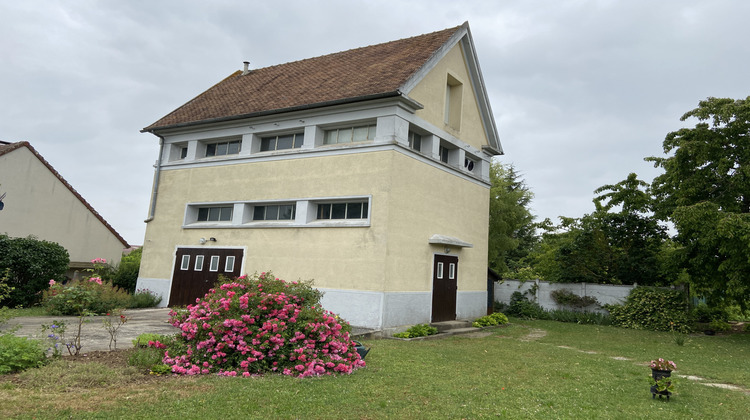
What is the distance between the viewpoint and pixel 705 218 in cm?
1555

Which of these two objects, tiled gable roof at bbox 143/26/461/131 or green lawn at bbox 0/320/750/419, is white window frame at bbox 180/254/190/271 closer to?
tiled gable roof at bbox 143/26/461/131

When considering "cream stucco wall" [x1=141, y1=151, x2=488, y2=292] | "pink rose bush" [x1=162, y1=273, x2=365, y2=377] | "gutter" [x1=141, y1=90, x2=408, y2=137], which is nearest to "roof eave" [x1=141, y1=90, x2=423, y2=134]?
"gutter" [x1=141, y1=90, x2=408, y2=137]

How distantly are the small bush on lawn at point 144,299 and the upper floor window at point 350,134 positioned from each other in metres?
9.66

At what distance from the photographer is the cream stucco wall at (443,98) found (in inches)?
654

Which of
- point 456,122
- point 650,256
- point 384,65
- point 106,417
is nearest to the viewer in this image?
point 106,417

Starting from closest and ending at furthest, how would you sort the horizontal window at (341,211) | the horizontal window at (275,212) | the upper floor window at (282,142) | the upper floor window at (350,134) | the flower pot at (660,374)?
the flower pot at (660,374)
the horizontal window at (341,211)
the upper floor window at (350,134)
the horizontal window at (275,212)
the upper floor window at (282,142)

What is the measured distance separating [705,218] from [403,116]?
10719 mm

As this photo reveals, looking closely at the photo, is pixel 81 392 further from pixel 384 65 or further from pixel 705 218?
pixel 705 218

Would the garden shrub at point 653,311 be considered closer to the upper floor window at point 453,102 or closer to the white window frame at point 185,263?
the upper floor window at point 453,102

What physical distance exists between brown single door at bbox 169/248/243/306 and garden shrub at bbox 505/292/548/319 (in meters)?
13.1

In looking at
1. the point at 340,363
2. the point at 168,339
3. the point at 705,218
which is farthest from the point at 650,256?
the point at 168,339

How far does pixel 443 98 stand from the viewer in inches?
698

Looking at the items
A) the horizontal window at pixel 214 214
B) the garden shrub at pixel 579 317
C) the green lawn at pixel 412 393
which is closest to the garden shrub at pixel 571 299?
the garden shrub at pixel 579 317

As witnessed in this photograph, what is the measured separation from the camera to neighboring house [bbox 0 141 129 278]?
2219 centimetres
